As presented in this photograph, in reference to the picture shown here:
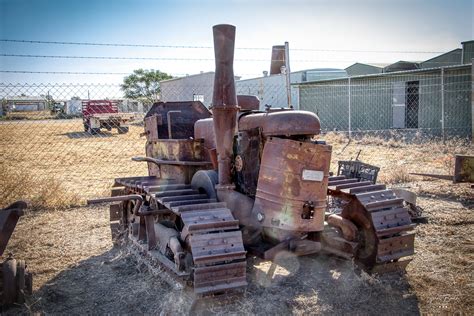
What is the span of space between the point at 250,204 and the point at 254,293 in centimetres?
90

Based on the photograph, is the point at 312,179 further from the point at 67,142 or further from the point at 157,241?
the point at 67,142

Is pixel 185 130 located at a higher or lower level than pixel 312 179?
higher

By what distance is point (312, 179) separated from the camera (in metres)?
4.03

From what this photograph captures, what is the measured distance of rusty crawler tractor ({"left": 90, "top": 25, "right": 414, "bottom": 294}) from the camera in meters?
3.88

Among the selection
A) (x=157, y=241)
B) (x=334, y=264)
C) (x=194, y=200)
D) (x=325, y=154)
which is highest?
(x=325, y=154)

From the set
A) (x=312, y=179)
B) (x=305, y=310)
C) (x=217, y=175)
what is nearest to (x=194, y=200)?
(x=217, y=175)

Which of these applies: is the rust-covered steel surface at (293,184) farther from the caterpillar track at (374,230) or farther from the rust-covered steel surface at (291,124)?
the caterpillar track at (374,230)

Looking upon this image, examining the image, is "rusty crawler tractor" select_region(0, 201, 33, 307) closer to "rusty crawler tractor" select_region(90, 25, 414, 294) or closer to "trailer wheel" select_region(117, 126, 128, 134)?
"rusty crawler tractor" select_region(90, 25, 414, 294)

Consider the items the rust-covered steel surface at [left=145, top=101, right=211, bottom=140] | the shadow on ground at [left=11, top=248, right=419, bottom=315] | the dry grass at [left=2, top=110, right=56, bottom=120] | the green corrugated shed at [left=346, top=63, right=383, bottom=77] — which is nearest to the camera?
the shadow on ground at [left=11, top=248, right=419, bottom=315]

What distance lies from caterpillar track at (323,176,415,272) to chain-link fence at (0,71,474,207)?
382 centimetres

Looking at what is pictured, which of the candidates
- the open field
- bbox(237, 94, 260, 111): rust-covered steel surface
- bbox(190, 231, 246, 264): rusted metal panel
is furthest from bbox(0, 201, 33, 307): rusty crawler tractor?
bbox(237, 94, 260, 111): rust-covered steel surface

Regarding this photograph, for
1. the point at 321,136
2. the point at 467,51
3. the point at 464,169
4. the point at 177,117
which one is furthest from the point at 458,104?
the point at 177,117

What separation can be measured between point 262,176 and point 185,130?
106 inches

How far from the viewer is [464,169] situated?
535 centimetres
